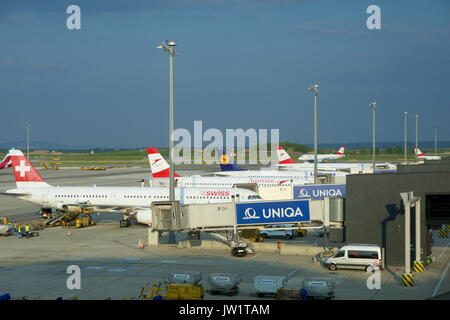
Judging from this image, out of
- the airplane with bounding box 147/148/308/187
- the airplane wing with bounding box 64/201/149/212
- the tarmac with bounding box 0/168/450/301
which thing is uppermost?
the airplane with bounding box 147/148/308/187

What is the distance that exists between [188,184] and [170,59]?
38.9m

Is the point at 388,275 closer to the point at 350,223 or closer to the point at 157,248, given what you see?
the point at 350,223

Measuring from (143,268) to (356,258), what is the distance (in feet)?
51.2

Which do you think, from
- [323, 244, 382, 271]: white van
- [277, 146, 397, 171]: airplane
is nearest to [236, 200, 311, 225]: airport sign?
[323, 244, 382, 271]: white van

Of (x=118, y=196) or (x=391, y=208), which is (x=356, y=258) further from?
(x=118, y=196)

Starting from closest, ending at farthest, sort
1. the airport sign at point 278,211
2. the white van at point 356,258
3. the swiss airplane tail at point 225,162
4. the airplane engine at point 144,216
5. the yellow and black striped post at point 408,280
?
the yellow and black striped post at point 408,280, the white van at point 356,258, the airport sign at point 278,211, the airplane engine at point 144,216, the swiss airplane tail at point 225,162

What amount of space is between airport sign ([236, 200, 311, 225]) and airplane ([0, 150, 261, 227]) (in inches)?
773

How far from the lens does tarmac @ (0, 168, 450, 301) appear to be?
32625 millimetres

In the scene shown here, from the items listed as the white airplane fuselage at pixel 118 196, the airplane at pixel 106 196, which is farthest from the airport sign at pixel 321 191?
the airplane at pixel 106 196

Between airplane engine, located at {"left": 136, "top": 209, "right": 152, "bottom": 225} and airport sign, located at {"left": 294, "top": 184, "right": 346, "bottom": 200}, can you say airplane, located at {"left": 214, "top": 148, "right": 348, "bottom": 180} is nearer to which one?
airport sign, located at {"left": 294, "top": 184, "right": 346, "bottom": 200}

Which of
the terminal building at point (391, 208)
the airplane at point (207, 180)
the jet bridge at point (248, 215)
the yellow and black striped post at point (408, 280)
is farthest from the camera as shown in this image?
the airplane at point (207, 180)

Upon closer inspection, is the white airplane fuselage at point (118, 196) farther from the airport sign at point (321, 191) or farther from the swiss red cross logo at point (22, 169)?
the airport sign at point (321, 191)

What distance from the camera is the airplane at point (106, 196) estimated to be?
205 ft

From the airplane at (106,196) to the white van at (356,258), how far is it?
74.4ft
